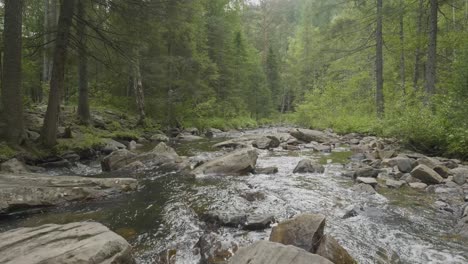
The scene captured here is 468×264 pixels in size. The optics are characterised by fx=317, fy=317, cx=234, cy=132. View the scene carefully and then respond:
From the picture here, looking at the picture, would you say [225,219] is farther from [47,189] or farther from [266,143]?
[266,143]

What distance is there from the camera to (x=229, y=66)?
1303 inches

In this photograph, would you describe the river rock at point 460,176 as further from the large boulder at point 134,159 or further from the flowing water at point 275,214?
the large boulder at point 134,159

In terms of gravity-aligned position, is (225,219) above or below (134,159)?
below

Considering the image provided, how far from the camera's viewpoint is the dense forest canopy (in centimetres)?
979

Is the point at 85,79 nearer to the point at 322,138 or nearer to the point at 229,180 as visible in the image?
the point at 229,180

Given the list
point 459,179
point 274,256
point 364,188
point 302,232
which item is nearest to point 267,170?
point 364,188

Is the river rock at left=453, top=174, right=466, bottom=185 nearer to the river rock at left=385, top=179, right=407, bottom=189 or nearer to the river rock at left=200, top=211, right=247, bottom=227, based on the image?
the river rock at left=385, top=179, right=407, bottom=189

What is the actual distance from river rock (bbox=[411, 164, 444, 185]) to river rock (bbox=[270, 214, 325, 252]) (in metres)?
4.86

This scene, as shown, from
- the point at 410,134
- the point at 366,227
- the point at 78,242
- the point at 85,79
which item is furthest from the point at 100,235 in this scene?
the point at 85,79

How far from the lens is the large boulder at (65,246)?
3.24 metres

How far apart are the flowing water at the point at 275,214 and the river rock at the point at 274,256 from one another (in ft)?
3.67

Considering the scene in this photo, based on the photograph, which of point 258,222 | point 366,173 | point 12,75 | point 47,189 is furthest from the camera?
point 12,75

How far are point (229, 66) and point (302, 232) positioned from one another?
98.9 ft

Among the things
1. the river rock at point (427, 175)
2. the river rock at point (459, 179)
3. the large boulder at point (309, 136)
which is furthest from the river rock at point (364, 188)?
the large boulder at point (309, 136)
